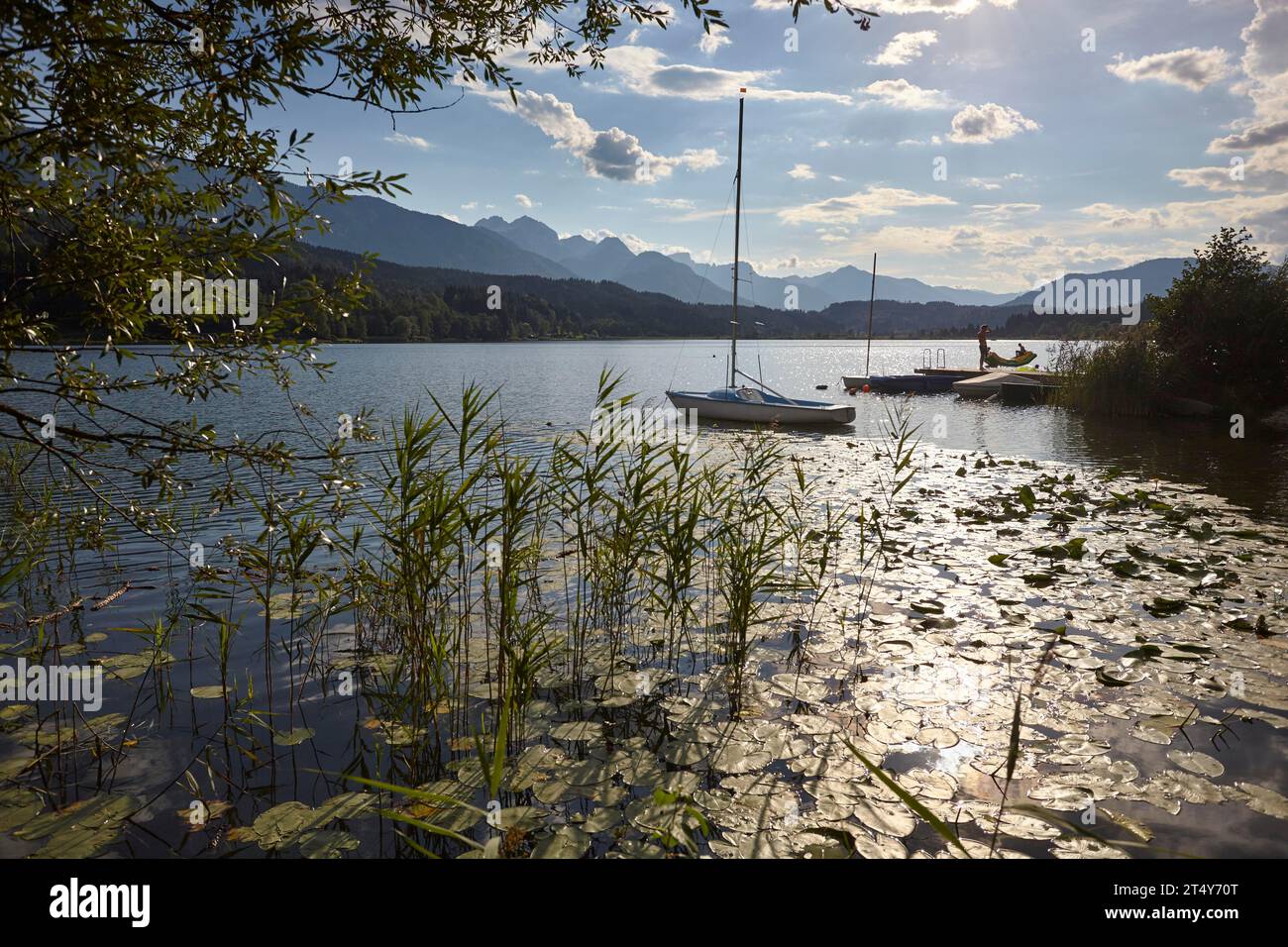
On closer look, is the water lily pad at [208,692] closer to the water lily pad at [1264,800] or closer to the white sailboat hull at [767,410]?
the water lily pad at [1264,800]

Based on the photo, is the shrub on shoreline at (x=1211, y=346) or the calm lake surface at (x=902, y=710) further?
the shrub on shoreline at (x=1211, y=346)

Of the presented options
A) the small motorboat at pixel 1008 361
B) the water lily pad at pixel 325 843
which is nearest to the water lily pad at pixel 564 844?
the water lily pad at pixel 325 843

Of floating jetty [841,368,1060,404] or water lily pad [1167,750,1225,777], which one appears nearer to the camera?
water lily pad [1167,750,1225,777]

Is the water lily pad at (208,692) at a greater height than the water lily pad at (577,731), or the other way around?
the water lily pad at (577,731)

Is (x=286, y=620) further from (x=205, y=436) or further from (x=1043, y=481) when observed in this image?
(x=1043, y=481)

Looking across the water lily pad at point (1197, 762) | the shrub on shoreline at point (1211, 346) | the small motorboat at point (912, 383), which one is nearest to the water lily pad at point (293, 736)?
the water lily pad at point (1197, 762)

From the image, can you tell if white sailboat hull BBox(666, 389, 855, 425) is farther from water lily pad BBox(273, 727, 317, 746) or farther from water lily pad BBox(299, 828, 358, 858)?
water lily pad BBox(299, 828, 358, 858)

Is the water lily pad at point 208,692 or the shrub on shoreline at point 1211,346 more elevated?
the shrub on shoreline at point 1211,346

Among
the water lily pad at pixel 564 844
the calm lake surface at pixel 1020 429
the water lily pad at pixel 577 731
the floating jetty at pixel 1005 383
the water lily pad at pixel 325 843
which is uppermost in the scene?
the floating jetty at pixel 1005 383

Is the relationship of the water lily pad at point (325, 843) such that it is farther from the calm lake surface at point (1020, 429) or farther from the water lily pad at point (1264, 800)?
the calm lake surface at point (1020, 429)

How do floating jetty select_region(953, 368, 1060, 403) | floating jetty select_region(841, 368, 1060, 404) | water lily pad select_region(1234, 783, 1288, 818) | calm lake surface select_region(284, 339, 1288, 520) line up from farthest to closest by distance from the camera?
floating jetty select_region(841, 368, 1060, 404)
floating jetty select_region(953, 368, 1060, 403)
calm lake surface select_region(284, 339, 1288, 520)
water lily pad select_region(1234, 783, 1288, 818)

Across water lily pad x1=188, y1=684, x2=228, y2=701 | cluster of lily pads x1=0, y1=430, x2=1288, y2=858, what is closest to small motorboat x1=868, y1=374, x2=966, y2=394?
cluster of lily pads x1=0, y1=430, x2=1288, y2=858

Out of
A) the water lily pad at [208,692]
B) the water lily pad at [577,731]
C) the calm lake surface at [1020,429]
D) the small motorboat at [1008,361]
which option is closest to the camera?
the water lily pad at [577,731]

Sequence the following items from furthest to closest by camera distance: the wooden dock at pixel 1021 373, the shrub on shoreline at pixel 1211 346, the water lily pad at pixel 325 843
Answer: the wooden dock at pixel 1021 373 → the shrub on shoreline at pixel 1211 346 → the water lily pad at pixel 325 843
